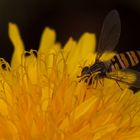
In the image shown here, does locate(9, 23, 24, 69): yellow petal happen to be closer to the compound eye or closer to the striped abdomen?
the compound eye

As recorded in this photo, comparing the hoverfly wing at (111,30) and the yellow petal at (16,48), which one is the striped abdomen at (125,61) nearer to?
the hoverfly wing at (111,30)

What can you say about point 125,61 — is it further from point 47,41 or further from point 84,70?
point 47,41

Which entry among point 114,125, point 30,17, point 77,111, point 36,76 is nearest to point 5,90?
point 36,76

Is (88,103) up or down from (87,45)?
down

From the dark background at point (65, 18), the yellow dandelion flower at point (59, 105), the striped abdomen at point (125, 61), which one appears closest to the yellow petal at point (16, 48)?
the yellow dandelion flower at point (59, 105)

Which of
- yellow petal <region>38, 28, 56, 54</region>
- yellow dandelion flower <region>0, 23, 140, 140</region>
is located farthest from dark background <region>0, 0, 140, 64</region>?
yellow dandelion flower <region>0, 23, 140, 140</region>

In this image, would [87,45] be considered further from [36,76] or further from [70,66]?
[36,76]
